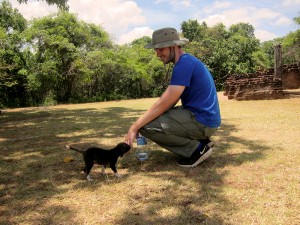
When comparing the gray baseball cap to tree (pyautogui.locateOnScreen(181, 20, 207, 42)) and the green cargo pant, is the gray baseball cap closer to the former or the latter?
the green cargo pant

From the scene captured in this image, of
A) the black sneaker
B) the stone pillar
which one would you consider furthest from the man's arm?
the stone pillar

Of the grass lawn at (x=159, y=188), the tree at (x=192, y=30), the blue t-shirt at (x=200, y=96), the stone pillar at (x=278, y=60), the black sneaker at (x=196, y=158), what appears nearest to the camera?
the grass lawn at (x=159, y=188)

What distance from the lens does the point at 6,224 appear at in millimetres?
2633

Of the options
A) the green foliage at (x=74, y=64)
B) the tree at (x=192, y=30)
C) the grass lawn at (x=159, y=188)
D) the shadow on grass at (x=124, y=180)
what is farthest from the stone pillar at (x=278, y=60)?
the tree at (x=192, y=30)

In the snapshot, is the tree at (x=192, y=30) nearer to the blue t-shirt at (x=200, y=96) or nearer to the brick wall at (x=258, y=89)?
the brick wall at (x=258, y=89)

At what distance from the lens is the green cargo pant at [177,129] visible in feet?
12.7

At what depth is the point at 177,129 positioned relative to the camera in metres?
3.91

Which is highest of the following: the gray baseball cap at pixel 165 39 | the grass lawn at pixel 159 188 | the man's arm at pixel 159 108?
the gray baseball cap at pixel 165 39

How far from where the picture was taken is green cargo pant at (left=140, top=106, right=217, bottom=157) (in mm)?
3885

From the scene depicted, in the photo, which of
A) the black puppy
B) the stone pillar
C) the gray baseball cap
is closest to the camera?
the black puppy

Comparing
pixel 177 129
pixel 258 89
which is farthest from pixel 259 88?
pixel 177 129

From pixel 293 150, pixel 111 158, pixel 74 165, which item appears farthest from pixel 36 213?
pixel 293 150

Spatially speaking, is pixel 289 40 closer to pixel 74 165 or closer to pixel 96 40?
pixel 96 40

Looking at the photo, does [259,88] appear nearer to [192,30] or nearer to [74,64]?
[74,64]
